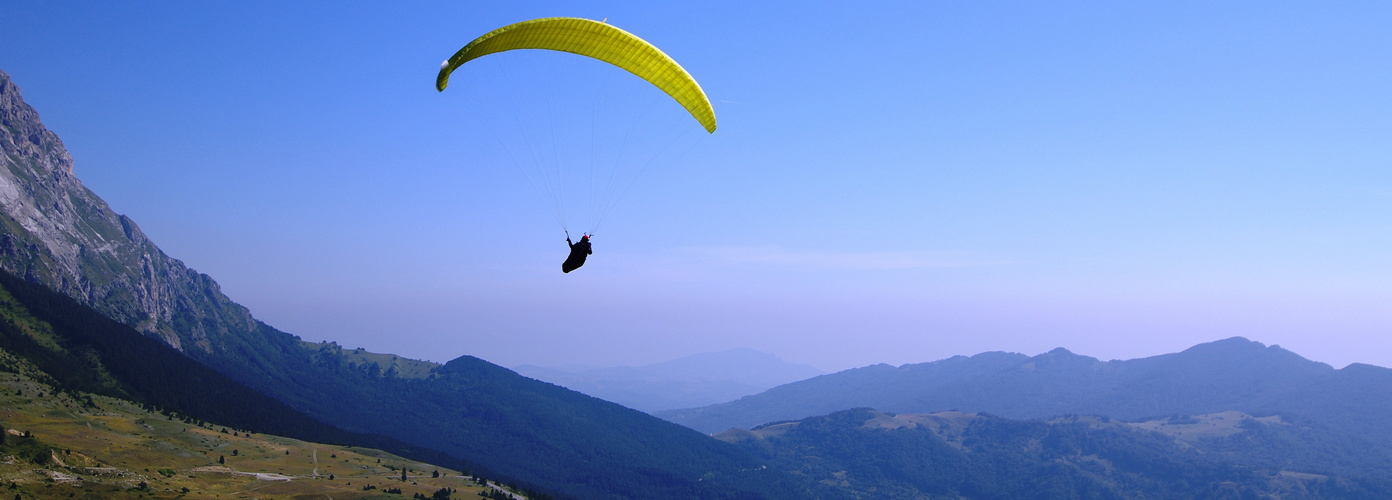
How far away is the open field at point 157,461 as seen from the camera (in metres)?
96.4

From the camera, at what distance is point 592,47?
1550 inches

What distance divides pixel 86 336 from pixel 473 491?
423 ft

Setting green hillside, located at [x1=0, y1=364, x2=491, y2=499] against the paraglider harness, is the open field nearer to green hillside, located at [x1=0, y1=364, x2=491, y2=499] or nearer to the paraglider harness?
green hillside, located at [x1=0, y1=364, x2=491, y2=499]

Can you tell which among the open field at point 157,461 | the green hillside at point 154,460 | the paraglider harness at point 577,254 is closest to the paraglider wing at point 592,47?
the paraglider harness at point 577,254

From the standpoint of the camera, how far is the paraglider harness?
136ft

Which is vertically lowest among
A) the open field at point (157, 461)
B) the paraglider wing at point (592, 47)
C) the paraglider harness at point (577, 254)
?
the open field at point (157, 461)

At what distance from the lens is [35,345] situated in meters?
172

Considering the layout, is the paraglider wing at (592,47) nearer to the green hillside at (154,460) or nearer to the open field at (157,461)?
the green hillside at (154,460)

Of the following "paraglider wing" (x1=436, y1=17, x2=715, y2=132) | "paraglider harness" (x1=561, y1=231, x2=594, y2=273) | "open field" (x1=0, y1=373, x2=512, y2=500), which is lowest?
"open field" (x1=0, y1=373, x2=512, y2=500)

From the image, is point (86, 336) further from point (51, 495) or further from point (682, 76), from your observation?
point (682, 76)

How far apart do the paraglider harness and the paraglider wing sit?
10.1 metres

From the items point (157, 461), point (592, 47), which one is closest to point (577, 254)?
point (592, 47)

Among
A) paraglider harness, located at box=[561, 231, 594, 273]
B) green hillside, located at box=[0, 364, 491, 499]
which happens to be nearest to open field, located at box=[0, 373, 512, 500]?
green hillside, located at box=[0, 364, 491, 499]

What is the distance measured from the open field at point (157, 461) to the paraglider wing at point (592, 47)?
89641 millimetres
